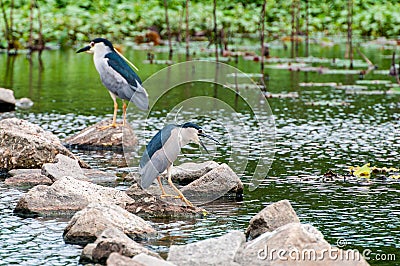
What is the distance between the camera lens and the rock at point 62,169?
386 inches

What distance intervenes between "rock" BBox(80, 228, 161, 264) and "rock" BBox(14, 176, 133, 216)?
1.42 m

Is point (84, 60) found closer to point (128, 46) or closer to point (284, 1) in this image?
point (128, 46)

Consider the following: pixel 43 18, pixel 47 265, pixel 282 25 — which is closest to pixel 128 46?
pixel 43 18

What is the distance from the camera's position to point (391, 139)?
12523 millimetres

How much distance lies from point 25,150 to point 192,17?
18.9 meters

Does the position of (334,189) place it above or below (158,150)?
below

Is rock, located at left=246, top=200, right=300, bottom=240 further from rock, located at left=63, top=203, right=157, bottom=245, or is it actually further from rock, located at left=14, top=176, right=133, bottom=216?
rock, located at left=14, top=176, right=133, bottom=216

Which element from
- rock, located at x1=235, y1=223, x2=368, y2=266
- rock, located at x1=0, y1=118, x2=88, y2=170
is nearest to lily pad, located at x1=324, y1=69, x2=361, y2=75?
rock, located at x1=0, y1=118, x2=88, y2=170

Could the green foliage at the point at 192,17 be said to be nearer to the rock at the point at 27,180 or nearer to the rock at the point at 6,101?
the rock at the point at 6,101

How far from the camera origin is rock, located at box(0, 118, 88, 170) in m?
10.5

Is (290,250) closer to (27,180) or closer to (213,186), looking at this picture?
→ (213,186)

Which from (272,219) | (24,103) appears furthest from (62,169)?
(24,103)

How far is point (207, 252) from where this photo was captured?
6.92 meters

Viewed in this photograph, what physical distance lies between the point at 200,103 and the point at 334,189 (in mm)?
6986
